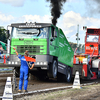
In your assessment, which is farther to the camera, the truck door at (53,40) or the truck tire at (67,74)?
the truck tire at (67,74)

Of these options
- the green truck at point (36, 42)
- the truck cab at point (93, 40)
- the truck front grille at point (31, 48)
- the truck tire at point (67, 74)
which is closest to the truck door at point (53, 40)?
the green truck at point (36, 42)

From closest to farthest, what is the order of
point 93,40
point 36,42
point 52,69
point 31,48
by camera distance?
1. point 36,42
2. point 31,48
3. point 52,69
4. point 93,40

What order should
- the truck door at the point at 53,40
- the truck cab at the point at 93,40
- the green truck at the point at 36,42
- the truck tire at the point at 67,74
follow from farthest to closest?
the truck cab at the point at 93,40 → the truck tire at the point at 67,74 → the truck door at the point at 53,40 → the green truck at the point at 36,42

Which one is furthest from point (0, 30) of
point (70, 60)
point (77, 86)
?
point (77, 86)

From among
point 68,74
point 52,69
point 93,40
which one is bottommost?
point 68,74

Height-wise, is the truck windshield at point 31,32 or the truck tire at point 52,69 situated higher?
the truck windshield at point 31,32

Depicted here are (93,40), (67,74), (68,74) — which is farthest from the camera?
(93,40)

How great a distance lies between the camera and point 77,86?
10.7 m

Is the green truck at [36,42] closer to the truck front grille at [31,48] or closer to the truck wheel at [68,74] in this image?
the truck front grille at [31,48]

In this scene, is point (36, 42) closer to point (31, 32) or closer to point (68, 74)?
point (31, 32)

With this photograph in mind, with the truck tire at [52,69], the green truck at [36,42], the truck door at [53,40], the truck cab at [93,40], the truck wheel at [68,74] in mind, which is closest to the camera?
the green truck at [36,42]

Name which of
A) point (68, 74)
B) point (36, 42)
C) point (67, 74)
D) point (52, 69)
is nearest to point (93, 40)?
point (68, 74)

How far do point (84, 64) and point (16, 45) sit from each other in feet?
18.6

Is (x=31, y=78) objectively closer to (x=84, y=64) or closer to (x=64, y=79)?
(x=64, y=79)
